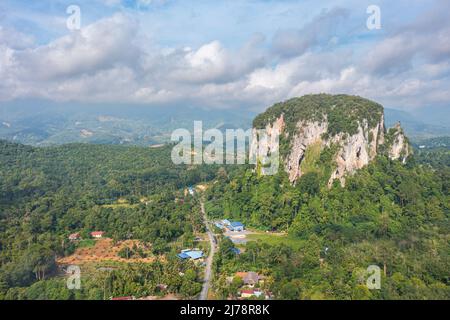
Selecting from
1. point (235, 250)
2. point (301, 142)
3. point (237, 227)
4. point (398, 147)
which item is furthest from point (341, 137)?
point (235, 250)

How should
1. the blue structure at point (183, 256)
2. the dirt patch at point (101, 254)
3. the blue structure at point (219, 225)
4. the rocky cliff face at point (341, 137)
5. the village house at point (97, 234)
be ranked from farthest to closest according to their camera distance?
the rocky cliff face at point (341, 137)
the blue structure at point (219, 225)
the village house at point (97, 234)
the dirt patch at point (101, 254)
the blue structure at point (183, 256)

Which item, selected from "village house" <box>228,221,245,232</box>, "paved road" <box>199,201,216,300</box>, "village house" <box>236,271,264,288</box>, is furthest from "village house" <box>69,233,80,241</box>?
"village house" <box>236,271,264,288</box>

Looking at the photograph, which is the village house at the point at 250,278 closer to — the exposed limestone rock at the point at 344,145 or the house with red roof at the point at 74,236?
the exposed limestone rock at the point at 344,145

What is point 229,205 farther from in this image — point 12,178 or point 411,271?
point 12,178

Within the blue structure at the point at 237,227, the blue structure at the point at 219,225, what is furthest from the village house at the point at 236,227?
the blue structure at the point at 219,225

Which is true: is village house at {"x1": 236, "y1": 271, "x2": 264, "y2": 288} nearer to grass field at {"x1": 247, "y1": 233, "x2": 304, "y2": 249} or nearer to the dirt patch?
grass field at {"x1": 247, "y1": 233, "x2": 304, "y2": 249}
